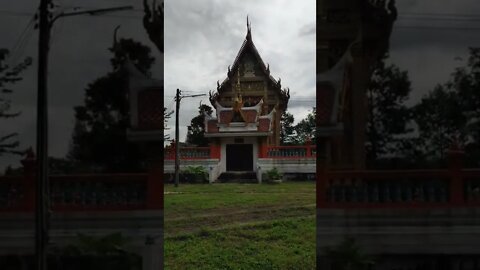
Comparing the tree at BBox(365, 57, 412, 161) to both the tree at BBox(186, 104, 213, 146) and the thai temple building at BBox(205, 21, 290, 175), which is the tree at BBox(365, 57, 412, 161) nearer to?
the thai temple building at BBox(205, 21, 290, 175)

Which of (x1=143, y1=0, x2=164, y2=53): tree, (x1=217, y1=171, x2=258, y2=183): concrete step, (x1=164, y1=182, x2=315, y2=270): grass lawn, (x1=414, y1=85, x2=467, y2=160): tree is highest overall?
(x1=143, y1=0, x2=164, y2=53): tree

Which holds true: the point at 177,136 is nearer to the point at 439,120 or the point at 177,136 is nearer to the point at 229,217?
the point at 229,217

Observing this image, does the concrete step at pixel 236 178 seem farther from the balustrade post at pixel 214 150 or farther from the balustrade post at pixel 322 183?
the balustrade post at pixel 322 183

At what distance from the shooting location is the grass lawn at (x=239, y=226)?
12.5 feet

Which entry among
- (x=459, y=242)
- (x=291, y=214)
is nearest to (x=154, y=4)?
(x=459, y=242)

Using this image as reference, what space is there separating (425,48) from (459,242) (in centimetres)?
106

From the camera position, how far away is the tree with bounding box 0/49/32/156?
2.62 metres

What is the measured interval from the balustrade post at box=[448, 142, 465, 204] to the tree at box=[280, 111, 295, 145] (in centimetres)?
174

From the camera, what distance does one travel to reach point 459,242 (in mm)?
2578

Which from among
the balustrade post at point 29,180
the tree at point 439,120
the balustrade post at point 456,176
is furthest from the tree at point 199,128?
the balustrade post at point 456,176

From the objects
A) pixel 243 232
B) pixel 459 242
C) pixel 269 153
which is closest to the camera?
pixel 459 242

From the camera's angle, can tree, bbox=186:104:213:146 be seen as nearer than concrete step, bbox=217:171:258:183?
Yes

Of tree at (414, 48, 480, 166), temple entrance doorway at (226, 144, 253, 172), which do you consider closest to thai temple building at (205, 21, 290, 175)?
temple entrance doorway at (226, 144, 253, 172)

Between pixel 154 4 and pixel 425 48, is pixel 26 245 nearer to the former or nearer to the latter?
pixel 154 4
